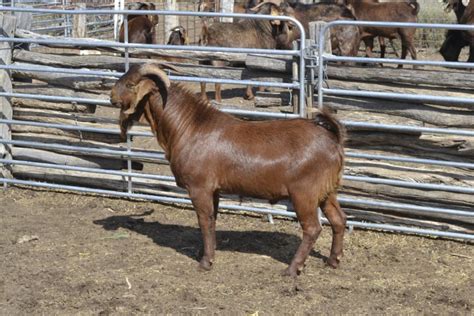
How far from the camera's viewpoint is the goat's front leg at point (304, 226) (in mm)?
5684

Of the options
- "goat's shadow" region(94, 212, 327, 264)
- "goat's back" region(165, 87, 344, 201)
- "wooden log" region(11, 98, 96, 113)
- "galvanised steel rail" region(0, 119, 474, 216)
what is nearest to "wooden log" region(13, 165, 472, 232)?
"galvanised steel rail" region(0, 119, 474, 216)

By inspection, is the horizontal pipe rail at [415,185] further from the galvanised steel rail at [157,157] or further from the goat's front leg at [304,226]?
the goat's front leg at [304,226]

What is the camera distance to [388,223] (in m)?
7.12

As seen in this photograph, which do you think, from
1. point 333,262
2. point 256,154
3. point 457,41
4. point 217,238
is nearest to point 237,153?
point 256,154

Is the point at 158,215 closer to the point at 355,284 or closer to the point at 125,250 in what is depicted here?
the point at 125,250

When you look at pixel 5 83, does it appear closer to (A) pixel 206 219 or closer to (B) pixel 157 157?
(B) pixel 157 157

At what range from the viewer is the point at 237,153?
19.1 feet

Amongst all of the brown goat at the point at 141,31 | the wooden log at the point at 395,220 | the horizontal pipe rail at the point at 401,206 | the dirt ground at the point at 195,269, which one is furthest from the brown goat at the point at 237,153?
the brown goat at the point at 141,31

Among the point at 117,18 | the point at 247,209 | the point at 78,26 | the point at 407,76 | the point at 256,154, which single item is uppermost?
the point at 407,76

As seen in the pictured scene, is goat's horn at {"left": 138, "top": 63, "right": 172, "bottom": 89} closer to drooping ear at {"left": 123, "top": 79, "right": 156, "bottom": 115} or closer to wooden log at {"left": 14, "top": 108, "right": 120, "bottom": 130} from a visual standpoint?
drooping ear at {"left": 123, "top": 79, "right": 156, "bottom": 115}

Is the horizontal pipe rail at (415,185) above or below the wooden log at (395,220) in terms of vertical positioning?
above

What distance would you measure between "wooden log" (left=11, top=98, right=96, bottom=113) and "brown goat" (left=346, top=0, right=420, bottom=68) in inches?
302

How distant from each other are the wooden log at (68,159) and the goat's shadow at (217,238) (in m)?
0.88

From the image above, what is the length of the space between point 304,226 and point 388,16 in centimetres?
1074
